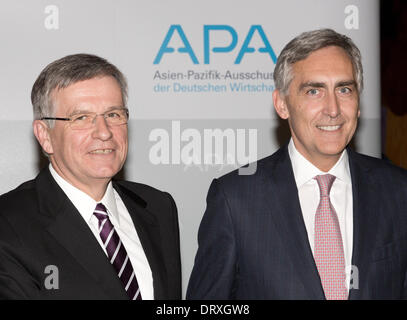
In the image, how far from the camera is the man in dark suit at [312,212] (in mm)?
2457

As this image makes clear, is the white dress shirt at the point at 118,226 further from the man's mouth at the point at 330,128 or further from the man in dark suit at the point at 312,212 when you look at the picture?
the man's mouth at the point at 330,128

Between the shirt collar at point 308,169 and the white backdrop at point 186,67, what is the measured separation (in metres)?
1.49

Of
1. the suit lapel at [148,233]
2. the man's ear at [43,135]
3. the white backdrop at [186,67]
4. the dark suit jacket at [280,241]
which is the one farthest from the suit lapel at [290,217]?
the white backdrop at [186,67]

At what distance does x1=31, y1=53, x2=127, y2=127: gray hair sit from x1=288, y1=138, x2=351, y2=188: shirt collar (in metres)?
0.83

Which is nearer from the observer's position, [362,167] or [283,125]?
[362,167]

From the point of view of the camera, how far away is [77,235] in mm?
2461

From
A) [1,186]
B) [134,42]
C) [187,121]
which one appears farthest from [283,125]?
[1,186]

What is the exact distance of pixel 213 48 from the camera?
417 cm

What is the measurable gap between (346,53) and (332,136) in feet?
1.23

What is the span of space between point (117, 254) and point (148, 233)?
0.83 feet

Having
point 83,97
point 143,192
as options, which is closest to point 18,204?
→ point 83,97
